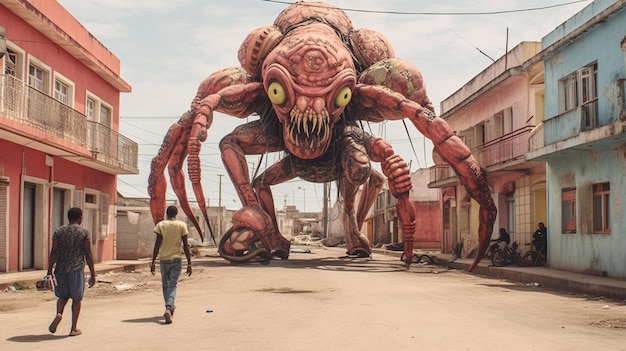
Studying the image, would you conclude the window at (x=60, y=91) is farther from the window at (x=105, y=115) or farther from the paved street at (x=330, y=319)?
the paved street at (x=330, y=319)

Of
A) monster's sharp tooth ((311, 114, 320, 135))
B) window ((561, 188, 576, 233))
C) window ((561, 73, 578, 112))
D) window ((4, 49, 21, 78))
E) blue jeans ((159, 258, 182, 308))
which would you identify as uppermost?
window ((4, 49, 21, 78))

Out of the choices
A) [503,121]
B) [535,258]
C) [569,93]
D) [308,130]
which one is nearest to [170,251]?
[308,130]

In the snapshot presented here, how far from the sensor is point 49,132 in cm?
2017

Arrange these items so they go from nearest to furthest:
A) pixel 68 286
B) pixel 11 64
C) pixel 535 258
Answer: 1. pixel 68 286
2. pixel 11 64
3. pixel 535 258

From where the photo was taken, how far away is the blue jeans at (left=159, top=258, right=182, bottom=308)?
9.73m

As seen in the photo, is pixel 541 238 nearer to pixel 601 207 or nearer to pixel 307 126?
pixel 601 207

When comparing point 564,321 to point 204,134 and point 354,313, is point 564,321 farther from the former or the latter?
point 204,134

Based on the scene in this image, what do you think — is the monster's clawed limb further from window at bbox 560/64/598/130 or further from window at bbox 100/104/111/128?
window at bbox 560/64/598/130

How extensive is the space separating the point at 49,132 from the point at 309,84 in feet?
23.9

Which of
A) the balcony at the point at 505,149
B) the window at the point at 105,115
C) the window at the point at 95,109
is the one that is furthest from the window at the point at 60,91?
the balcony at the point at 505,149

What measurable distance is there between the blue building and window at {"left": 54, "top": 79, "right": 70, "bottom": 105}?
45.7ft

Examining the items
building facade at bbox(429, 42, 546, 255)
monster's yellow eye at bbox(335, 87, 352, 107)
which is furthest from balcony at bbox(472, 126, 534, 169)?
monster's yellow eye at bbox(335, 87, 352, 107)

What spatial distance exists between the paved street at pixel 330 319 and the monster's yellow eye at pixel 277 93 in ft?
24.2

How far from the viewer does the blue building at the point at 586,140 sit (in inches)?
680
